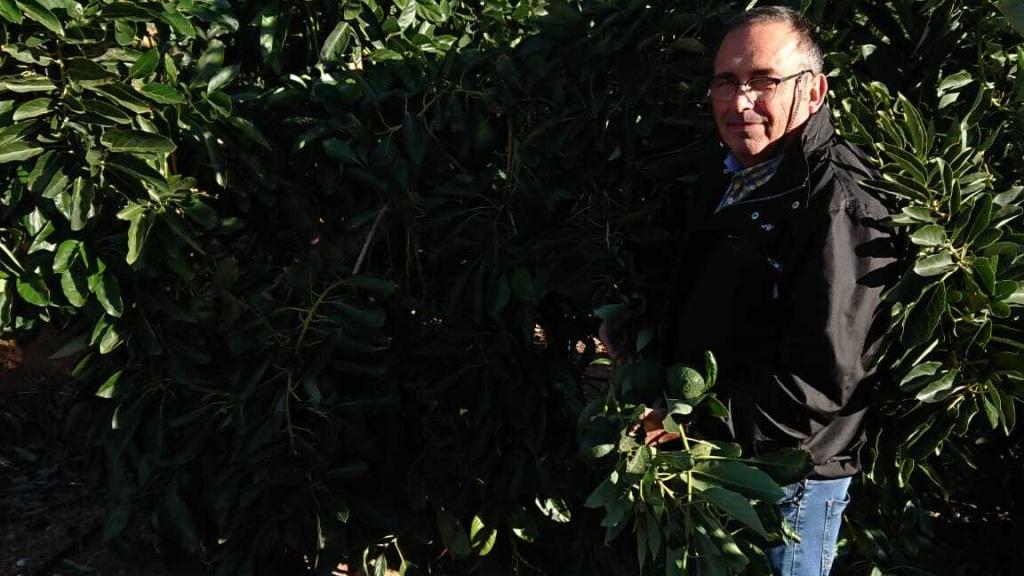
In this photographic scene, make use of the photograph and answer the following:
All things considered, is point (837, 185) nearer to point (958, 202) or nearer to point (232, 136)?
point (958, 202)

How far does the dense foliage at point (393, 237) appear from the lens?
8.82 ft

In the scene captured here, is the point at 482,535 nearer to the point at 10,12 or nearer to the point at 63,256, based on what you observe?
the point at 63,256

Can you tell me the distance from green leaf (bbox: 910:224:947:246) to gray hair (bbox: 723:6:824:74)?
393 mm

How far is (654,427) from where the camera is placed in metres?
2.25

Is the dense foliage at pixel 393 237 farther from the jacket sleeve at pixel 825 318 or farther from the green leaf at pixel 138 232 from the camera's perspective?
the jacket sleeve at pixel 825 318

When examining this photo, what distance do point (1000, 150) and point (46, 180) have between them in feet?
8.41

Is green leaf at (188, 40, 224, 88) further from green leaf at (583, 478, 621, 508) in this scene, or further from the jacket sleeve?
the jacket sleeve

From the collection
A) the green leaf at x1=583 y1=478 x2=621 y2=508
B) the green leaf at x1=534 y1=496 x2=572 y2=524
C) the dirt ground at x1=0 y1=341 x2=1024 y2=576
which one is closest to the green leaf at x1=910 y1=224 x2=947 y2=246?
the green leaf at x1=583 y1=478 x2=621 y2=508

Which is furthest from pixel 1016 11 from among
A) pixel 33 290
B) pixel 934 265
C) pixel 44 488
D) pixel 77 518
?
pixel 44 488

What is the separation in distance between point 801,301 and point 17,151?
2006 millimetres

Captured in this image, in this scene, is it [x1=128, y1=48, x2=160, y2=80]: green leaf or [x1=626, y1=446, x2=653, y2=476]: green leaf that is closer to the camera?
[x1=626, y1=446, x2=653, y2=476]: green leaf

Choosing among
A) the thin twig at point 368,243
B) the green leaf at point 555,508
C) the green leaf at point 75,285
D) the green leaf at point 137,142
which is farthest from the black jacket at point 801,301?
the green leaf at point 75,285

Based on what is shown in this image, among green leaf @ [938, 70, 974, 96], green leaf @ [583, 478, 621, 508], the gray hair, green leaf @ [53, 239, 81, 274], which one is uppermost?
the gray hair

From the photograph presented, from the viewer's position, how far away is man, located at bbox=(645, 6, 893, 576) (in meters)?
2.02
